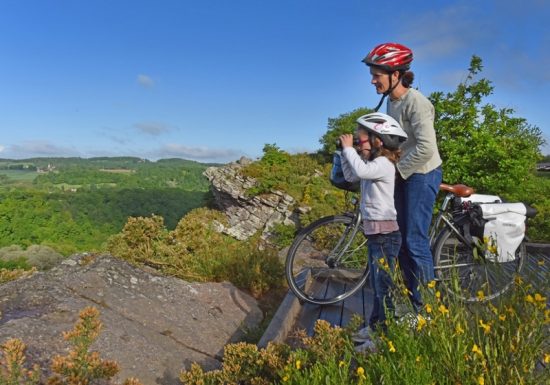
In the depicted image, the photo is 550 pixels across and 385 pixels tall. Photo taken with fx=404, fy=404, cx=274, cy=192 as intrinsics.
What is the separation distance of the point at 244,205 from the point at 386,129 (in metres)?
17.1

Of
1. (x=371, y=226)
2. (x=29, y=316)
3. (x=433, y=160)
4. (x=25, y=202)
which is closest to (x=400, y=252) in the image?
(x=371, y=226)

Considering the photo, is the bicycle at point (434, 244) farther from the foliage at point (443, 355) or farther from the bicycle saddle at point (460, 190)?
the foliage at point (443, 355)

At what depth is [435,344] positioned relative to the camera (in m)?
1.83

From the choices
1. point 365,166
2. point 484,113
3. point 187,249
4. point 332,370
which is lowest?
point 187,249

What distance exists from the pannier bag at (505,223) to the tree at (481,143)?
661cm

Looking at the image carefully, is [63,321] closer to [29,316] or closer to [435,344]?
[29,316]

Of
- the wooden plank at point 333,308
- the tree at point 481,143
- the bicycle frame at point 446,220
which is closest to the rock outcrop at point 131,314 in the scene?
the wooden plank at point 333,308

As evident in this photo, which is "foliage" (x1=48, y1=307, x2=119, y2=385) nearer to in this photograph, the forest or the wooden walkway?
the wooden walkway

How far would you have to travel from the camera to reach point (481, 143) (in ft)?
33.4

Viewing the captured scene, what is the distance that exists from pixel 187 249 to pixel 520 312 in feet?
16.4

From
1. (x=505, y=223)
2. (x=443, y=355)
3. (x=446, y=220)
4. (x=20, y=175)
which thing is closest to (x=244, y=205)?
(x=446, y=220)

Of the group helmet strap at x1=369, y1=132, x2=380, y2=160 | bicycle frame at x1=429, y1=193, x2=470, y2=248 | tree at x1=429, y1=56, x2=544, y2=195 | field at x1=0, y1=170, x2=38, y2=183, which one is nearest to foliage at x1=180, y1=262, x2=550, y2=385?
helmet strap at x1=369, y1=132, x2=380, y2=160

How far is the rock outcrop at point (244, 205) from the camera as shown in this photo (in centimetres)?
1791

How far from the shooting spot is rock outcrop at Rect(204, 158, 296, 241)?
58.7ft
